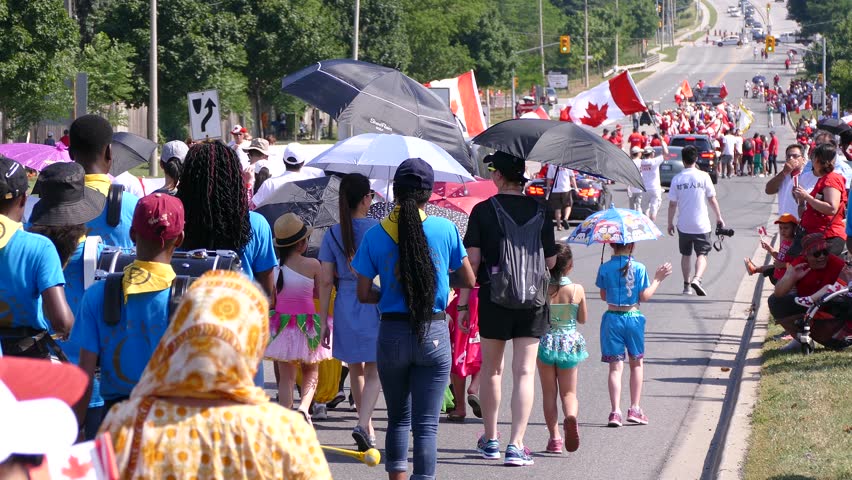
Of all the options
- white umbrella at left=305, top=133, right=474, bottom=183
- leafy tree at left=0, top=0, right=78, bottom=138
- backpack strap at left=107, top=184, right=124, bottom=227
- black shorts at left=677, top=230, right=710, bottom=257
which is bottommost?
black shorts at left=677, top=230, right=710, bottom=257

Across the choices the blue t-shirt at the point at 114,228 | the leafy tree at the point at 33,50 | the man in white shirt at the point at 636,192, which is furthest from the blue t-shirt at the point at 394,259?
the leafy tree at the point at 33,50

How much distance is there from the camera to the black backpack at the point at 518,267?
7340mm

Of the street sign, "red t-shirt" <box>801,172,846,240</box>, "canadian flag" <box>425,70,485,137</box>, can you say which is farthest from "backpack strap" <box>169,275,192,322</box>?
the street sign

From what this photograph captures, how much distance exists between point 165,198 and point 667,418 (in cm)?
581

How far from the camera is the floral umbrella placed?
9.05 metres

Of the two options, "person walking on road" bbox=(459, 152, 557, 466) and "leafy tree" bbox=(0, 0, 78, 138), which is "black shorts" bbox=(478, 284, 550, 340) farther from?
"leafy tree" bbox=(0, 0, 78, 138)

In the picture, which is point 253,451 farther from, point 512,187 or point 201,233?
point 512,187

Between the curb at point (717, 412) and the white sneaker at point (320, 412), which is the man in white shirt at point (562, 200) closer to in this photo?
the curb at point (717, 412)

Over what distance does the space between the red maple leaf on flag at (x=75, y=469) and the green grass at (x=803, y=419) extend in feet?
16.9

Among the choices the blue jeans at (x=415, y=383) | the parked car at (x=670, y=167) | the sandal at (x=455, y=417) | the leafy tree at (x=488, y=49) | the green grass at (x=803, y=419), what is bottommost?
the sandal at (x=455, y=417)

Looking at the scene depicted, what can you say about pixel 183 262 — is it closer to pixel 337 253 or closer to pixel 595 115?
pixel 337 253

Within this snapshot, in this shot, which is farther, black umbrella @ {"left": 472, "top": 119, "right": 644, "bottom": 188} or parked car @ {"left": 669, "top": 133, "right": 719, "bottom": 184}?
parked car @ {"left": 669, "top": 133, "right": 719, "bottom": 184}

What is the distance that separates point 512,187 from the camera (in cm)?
752

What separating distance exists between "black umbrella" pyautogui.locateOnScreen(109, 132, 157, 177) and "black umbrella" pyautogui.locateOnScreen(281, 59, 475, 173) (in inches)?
52.1
